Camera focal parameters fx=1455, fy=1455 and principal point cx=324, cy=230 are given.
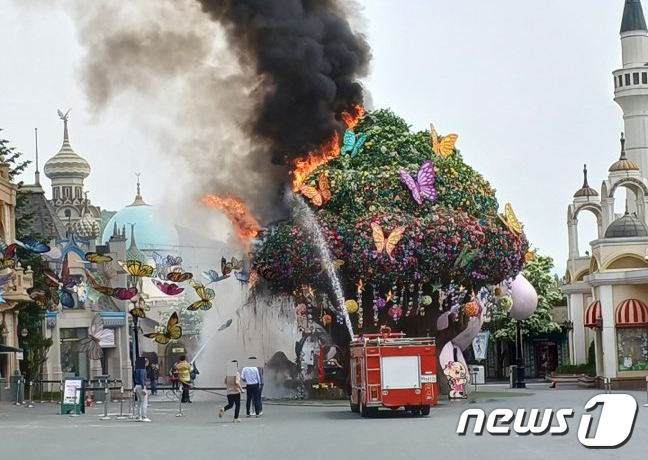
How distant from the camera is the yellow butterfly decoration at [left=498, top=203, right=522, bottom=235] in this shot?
51.0m

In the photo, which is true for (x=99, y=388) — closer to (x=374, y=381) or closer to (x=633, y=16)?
(x=374, y=381)

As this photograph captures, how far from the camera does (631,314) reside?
59.3 metres

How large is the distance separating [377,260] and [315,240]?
7.58ft

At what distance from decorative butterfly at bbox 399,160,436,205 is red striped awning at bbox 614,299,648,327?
13631mm

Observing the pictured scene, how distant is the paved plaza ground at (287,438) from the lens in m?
26.2

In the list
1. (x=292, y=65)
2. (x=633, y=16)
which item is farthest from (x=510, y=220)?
(x=633, y=16)

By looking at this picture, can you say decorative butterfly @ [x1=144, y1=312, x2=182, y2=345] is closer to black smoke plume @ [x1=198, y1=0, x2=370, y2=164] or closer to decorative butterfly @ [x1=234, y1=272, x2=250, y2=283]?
decorative butterfly @ [x1=234, y1=272, x2=250, y2=283]

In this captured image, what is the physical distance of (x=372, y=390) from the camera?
38125 millimetres

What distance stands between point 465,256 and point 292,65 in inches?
420

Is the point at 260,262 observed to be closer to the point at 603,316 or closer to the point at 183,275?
the point at 183,275

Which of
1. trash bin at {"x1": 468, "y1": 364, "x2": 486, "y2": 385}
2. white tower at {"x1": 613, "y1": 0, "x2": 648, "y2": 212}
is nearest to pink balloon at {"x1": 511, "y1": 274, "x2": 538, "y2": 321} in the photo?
trash bin at {"x1": 468, "y1": 364, "x2": 486, "y2": 385}

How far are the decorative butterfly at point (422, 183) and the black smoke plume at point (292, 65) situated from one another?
231 inches

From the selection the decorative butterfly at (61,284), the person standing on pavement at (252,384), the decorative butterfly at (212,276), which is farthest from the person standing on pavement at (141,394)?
the decorative butterfly at (212,276)

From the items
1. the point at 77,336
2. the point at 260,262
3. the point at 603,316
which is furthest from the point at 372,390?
the point at 77,336
